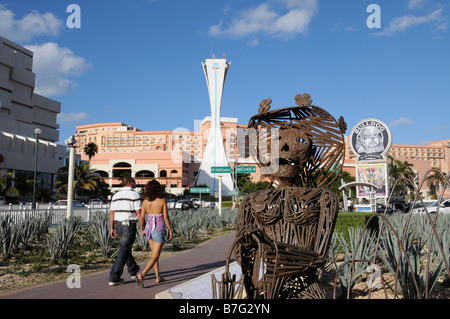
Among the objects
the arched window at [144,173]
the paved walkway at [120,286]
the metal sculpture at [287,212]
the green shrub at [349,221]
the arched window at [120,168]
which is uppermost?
the arched window at [120,168]

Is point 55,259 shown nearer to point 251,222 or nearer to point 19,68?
point 251,222

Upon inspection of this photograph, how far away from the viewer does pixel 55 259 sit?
7.24 meters

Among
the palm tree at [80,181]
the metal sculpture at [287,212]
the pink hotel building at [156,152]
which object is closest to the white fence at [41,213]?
the metal sculpture at [287,212]

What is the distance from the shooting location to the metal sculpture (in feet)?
8.78

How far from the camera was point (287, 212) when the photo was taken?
3.28 metres

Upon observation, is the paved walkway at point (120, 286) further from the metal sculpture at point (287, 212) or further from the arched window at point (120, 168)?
the arched window at point (120, 168)

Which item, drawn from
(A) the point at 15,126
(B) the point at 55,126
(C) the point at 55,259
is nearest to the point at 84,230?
(C) the point at 55,259

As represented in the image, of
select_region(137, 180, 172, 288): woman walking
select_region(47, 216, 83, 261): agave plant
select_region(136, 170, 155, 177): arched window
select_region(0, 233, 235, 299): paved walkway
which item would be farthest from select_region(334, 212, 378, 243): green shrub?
select_region(136, 170, 155, 177): arched window

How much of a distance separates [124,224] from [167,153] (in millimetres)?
75172

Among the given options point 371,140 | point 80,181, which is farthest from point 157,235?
point 80,181

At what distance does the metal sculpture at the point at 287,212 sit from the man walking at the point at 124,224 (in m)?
2.05

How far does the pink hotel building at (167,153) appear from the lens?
260ft

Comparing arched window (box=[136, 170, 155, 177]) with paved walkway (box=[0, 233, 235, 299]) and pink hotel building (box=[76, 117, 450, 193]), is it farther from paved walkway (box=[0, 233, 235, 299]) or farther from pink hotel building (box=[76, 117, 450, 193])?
paved walkway (box=[0, 233, 235, 299])
